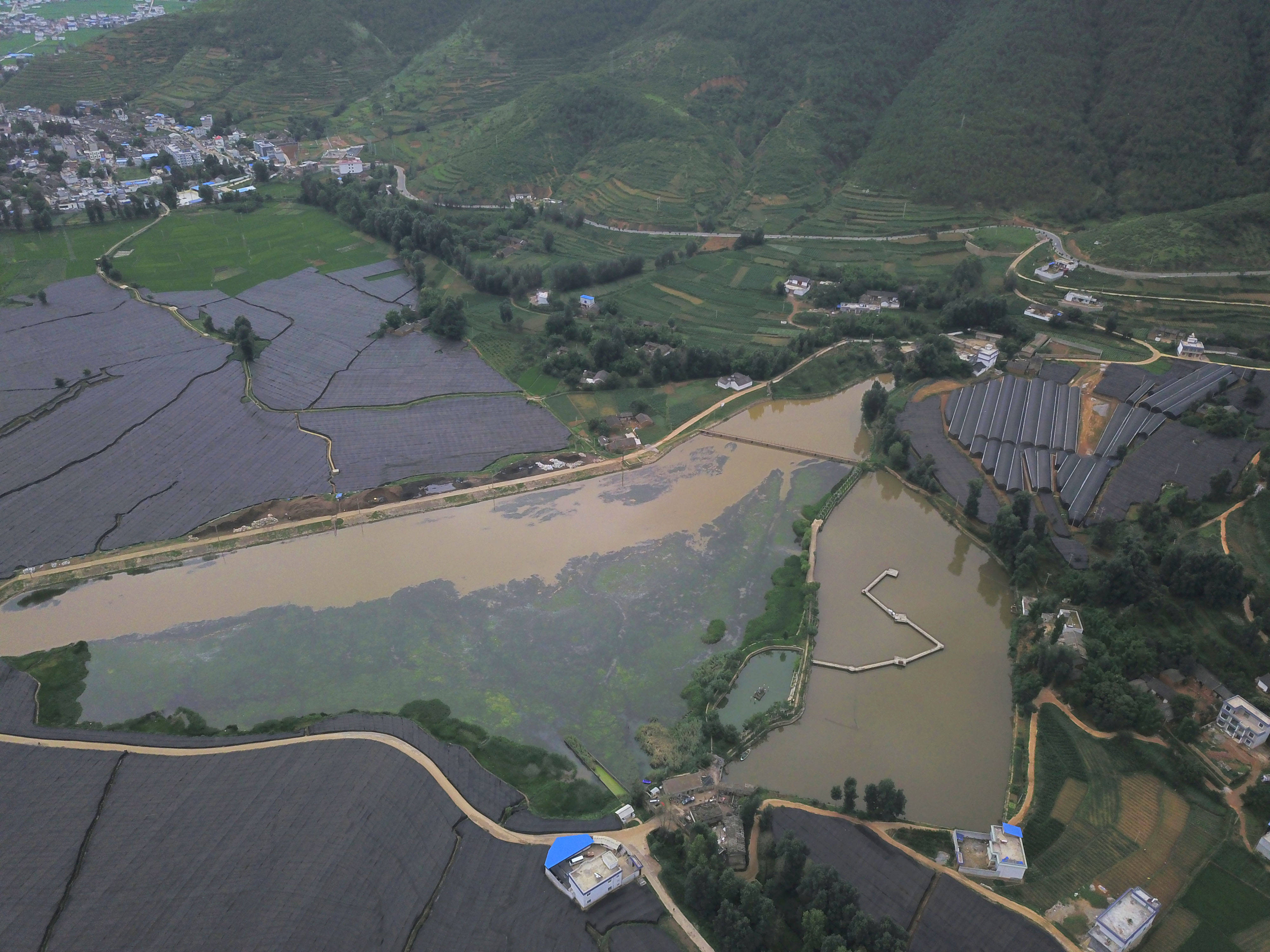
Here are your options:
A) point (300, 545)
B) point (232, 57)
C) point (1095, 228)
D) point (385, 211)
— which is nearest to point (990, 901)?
point (300, 545)

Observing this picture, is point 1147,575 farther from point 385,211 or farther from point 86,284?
point 86,284

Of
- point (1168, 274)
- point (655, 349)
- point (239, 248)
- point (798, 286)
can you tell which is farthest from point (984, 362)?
point (239, 248)

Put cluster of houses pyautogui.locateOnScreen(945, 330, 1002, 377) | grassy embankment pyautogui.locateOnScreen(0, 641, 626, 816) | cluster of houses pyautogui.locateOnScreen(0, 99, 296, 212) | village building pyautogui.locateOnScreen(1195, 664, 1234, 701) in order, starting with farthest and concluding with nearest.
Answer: cluster of houses pyautogui.locateOnScreen(0, 99, 296, 212) < cluster of houses pyautogui.locateOnScreen(945, 330, 1002, 377) < village building pyautogui.locateOnScreen(1195, 664, 1234, 701) < grassy embankment pyautogui.locateOnScreen(0, 641, 626, 816)

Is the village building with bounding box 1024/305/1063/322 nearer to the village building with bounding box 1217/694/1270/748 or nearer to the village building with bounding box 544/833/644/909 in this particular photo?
the village building with bounding box 1217/694/1270/748

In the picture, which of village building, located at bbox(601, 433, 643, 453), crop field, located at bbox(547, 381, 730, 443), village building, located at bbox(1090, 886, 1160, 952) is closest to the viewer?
village building, located at bbox(1090, 886, 1160, 952)

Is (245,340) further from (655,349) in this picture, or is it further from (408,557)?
(655,349)

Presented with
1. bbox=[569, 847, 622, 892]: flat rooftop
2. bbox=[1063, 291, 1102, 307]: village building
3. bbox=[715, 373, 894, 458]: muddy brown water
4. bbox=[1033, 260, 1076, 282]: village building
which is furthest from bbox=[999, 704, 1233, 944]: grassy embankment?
bbox=[1033, 260, 1076, 282]: village building
